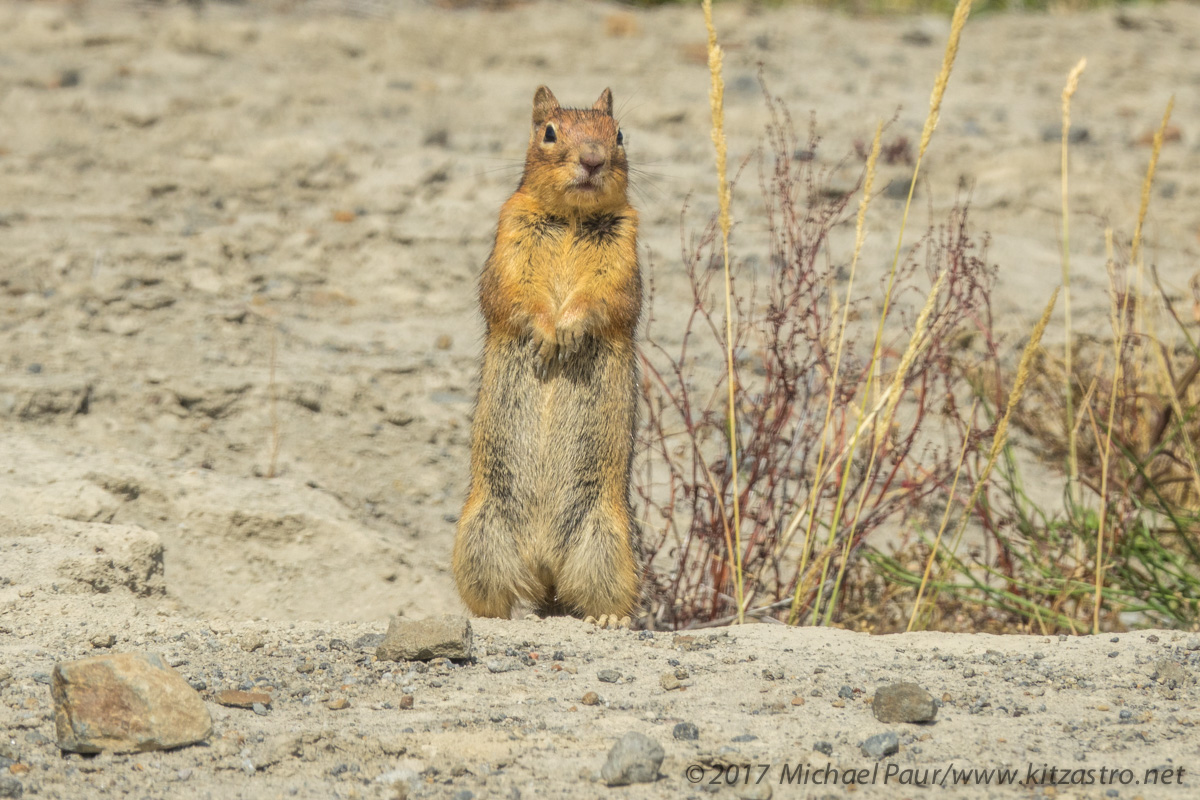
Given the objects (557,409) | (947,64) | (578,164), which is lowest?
(557,409)

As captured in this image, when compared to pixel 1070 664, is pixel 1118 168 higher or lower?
higher

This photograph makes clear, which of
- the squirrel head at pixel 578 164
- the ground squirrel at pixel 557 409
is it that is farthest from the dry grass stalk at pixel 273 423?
the squirrel head at pixel 578 164

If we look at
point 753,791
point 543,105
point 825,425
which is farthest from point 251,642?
point 543,105

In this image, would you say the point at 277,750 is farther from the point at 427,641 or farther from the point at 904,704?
the point at 904,704

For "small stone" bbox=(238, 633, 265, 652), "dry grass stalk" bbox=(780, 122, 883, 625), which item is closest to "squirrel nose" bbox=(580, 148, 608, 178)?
"dry grass stalk" bbox=(780, 122, 883, 625)

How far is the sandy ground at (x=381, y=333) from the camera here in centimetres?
286

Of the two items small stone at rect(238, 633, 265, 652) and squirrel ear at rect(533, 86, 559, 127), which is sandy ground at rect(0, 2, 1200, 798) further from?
squirrel ear at rect(533, 86, 559, 127)

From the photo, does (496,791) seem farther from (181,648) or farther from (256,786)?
(181,648)

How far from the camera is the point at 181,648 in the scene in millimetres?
3293

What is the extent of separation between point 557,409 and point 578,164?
0.82 metres

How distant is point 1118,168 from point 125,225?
6446 millimetres

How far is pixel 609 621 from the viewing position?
4.06 metres

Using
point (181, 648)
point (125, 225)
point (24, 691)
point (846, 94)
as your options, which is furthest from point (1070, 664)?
point (846, 94)

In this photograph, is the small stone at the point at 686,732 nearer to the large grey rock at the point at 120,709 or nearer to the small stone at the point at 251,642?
the large grey rock at the point at 120,709
